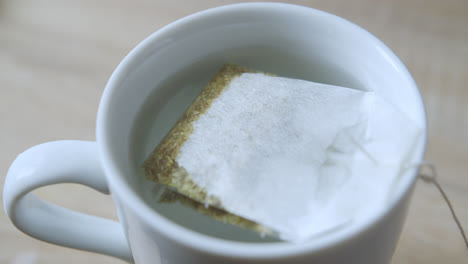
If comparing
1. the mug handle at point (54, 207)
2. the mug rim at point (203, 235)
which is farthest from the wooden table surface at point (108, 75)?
the mug rim at point (203, 235)

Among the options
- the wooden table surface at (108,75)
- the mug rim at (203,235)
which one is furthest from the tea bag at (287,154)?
the wooden table surface at (108,75)

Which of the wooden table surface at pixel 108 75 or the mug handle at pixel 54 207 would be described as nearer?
the mug handle at pixel 54 207

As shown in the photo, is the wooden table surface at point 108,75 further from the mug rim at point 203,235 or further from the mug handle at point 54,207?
the mug rim at point 203,235

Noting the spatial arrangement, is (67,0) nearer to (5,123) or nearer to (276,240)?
(5,123)

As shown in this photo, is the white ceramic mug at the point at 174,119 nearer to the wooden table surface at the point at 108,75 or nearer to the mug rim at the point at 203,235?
the mug rim at the point at 203,235

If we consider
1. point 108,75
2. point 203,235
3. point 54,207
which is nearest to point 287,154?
point 203,235

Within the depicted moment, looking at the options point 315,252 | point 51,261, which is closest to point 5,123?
point 51,261

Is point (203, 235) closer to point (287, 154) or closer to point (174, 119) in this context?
point (287, 154)
